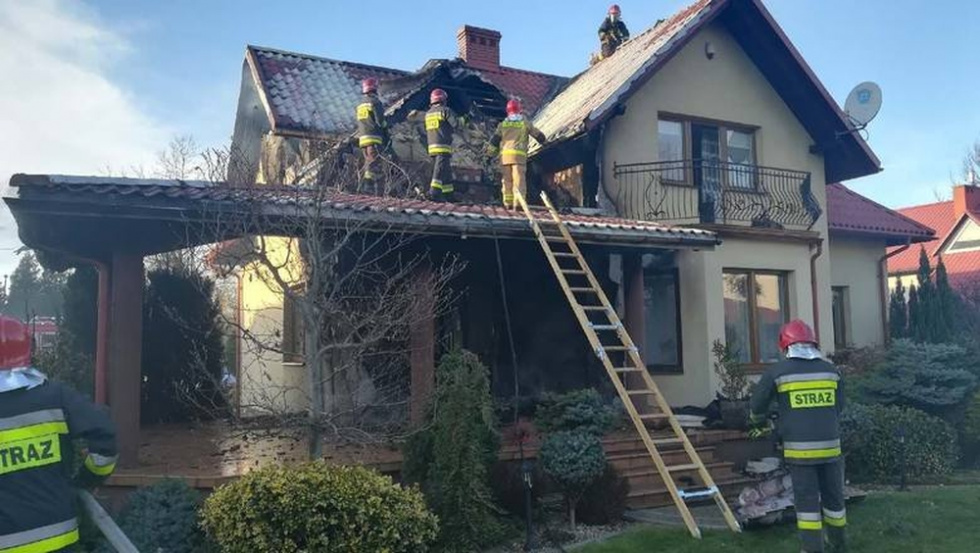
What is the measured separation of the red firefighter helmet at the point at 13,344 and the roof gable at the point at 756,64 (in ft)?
30.6

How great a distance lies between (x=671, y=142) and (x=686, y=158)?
1.25 feet

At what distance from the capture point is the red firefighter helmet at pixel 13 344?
14.6ft

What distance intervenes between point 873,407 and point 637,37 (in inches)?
338

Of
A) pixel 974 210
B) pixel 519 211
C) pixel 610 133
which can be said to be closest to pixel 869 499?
pixel 519 211

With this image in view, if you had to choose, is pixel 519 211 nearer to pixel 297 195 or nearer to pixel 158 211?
pixel 297 195

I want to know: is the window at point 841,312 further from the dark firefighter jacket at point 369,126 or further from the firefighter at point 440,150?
the dark firefighter jacket at point 369,126

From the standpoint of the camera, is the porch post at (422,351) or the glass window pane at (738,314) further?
the glass window pane at (738,314)

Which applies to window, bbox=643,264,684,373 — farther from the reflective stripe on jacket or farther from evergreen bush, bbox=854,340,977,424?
the reflective stripe on jacket

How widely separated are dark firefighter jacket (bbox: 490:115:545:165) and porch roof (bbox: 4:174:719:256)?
2.32 meters

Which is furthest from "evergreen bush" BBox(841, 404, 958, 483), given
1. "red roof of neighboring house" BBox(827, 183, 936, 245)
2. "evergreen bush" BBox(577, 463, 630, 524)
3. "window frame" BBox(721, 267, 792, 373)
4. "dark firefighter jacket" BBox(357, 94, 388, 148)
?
"dark firefighter jacket" BBox(357, 94, 388, 148)

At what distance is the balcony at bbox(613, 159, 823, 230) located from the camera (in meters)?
13.3

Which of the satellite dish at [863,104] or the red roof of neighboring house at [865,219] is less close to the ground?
the satellite dish at [863,104]

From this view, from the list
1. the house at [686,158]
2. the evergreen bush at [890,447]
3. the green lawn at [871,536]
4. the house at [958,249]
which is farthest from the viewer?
the house at [958,249]

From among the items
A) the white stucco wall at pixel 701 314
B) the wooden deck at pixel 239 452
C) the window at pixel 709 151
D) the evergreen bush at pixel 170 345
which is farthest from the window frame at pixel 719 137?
the evergreen bush at pixel 170 345
